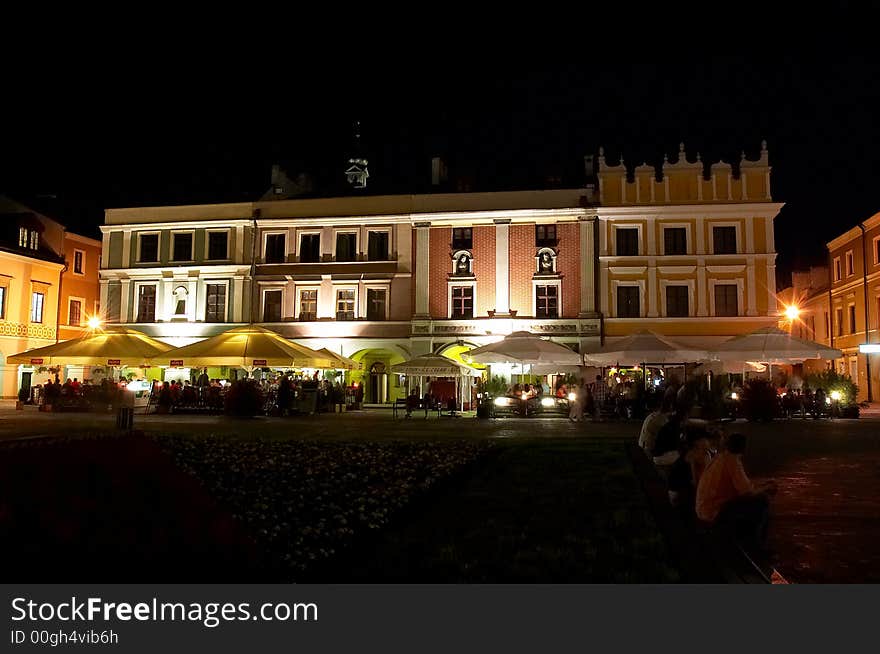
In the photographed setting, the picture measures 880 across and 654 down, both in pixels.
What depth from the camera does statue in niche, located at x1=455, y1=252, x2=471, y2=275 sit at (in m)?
40.9

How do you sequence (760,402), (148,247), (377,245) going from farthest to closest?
(148,247) → (377,245) → (760,402)

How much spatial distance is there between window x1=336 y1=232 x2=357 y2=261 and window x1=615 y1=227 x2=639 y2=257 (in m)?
14.1

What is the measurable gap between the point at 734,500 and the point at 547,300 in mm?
32718

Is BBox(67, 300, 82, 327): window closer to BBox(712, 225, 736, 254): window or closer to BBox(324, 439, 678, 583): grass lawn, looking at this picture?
BBox(712, 225, 736, 254): window

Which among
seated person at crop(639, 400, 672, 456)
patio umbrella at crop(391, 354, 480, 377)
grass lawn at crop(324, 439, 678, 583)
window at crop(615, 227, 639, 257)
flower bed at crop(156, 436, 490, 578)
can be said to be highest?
window at crop(615, 227, 639, 257)

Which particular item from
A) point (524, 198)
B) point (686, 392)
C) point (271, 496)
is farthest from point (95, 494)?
point (524, 198)

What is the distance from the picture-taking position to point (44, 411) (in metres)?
29.7

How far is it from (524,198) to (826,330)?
2671 centimetres

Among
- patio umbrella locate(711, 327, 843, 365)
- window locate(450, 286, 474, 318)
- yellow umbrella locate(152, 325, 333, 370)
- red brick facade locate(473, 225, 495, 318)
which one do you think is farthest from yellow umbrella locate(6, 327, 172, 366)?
patio umbrella locate(711, 327, 843, 365)

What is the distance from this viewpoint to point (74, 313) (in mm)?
47062

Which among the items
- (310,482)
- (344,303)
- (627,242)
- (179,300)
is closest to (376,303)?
(344,303)

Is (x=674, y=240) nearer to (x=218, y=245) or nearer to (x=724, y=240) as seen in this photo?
(x=724, y=240)

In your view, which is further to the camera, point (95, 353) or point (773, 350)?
point (95, 353)
